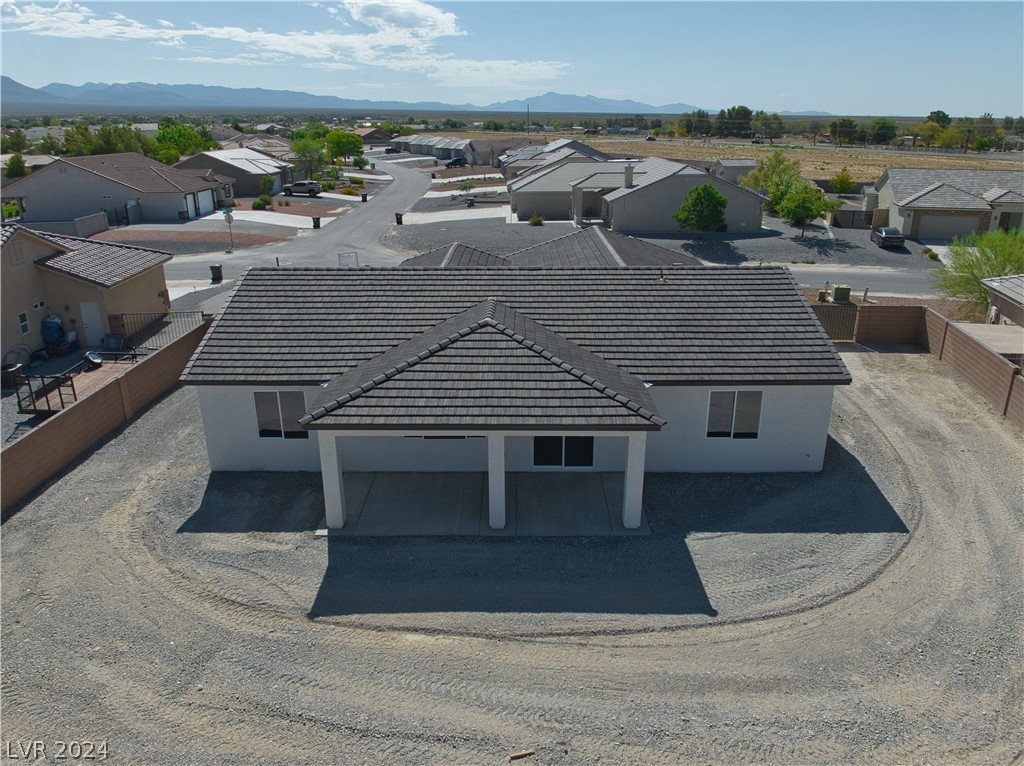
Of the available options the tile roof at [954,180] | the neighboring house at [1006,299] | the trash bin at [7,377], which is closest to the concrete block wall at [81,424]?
the trash bin at [7,377]

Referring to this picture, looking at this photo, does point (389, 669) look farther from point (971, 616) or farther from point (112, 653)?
point (971, 616)

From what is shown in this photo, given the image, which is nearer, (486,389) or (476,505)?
(486,389)

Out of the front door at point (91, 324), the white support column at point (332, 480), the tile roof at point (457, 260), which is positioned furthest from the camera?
the front door at point (91, 324)

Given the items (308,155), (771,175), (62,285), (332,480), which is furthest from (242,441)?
(308,155)

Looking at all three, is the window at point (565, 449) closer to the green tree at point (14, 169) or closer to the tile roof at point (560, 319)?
the tile roof at point (560, 319)

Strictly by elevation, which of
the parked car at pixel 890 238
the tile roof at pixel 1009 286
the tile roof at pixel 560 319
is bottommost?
the parked car at pixel 890 238

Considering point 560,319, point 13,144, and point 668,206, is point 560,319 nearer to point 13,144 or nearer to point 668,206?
point 668,206
